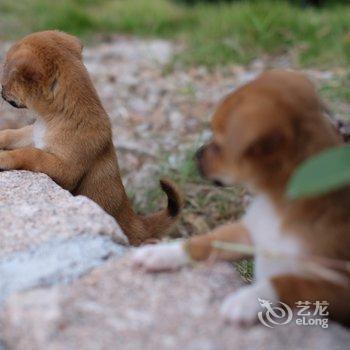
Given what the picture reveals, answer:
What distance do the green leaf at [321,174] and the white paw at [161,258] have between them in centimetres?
65

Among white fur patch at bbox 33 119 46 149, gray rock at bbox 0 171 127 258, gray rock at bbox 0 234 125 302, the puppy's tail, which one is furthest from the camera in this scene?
the puppy's tail

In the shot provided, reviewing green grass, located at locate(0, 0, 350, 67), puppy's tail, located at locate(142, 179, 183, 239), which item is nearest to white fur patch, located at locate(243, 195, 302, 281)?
puppy's tail, located at locate(142, 179, 183, 239)

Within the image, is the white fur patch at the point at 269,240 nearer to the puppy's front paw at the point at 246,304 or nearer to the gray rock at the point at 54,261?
the puppy's front paw at the point at 246,304

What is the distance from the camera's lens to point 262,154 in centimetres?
246

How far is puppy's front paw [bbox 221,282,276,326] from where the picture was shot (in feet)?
7.78

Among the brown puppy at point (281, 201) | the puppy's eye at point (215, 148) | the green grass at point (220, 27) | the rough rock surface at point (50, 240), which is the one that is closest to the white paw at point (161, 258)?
the brown puppy at point (281, 201)

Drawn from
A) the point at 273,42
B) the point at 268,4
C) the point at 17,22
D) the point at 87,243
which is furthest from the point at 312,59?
the point at 87,243

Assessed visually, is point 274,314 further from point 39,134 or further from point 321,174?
point 39,134

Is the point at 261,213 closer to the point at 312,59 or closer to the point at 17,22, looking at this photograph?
the point at 312,59

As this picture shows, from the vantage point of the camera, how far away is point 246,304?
2.39 meters

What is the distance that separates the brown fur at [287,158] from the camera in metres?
2.43

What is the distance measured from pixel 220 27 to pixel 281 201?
583 cm

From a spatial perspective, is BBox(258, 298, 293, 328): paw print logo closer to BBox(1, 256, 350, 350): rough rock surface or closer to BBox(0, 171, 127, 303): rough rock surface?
BBox(1, 256, 350, 350): rough rock surface

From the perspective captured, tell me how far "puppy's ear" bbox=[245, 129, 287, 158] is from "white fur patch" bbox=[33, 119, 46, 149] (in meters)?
1.80
